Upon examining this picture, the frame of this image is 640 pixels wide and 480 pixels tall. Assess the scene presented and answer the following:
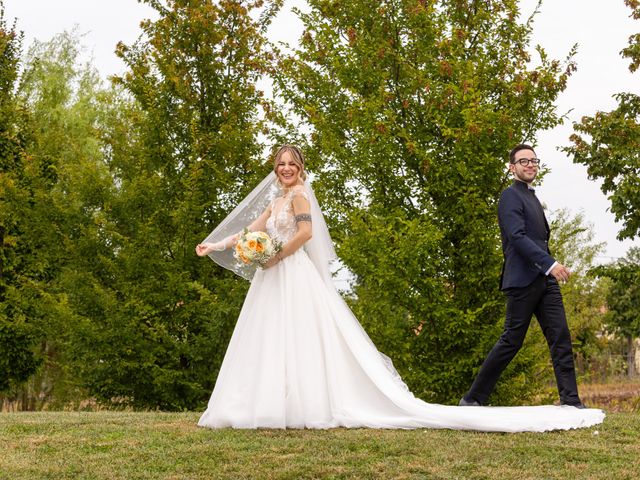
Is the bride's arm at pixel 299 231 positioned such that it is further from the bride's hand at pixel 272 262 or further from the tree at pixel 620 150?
the tree at pixel 620 150

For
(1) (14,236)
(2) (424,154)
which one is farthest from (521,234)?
(1) (14,236)

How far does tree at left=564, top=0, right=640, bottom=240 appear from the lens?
19.2 m

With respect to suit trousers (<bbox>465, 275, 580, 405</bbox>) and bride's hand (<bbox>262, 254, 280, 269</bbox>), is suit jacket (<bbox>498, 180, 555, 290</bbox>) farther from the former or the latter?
bride's hand (<bbox>262, 254, 280, 269</bbox>)

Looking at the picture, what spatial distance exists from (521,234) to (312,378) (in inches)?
83.0

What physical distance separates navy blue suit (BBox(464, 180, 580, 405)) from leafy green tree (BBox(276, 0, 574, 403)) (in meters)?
3.73

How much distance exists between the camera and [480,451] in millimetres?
5418

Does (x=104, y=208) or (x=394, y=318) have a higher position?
(x=104, y=208)

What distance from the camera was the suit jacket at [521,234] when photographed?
21.9 feet

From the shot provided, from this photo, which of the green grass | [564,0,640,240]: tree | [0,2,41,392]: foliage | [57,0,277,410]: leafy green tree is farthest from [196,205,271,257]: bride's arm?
[564,0,640,240]: tree

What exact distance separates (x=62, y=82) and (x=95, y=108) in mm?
1435

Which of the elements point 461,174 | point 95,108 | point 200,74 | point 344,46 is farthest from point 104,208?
point 95,108

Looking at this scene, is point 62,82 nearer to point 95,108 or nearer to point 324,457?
point 95,108

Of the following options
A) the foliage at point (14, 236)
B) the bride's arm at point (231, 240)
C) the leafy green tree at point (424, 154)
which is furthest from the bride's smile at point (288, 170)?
the foliage at point (14, 236)

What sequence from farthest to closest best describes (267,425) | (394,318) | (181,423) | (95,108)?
1. (95,108)
2. (394,318)
3. (181,423)
4. (267,425)
